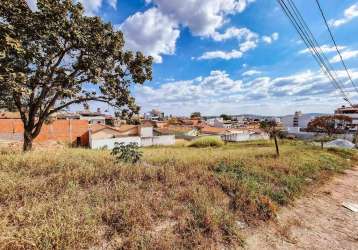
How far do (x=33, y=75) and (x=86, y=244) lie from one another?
901 cm

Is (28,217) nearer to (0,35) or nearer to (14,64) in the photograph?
(0,35)

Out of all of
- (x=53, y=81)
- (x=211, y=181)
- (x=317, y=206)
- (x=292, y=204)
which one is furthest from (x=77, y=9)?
(x=317, y=206)

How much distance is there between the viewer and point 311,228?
4.16 m

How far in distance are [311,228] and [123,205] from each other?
376cm

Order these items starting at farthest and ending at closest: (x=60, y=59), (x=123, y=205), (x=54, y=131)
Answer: (x=54, y=131), (x=60, y=59), (x=123, y=205)

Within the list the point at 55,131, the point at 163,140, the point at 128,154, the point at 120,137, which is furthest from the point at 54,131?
the point at 128,154

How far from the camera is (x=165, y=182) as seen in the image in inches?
202

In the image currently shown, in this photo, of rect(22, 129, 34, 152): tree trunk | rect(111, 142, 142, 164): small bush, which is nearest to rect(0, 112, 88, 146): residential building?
rect(22, 129, 34, 152): tree trunk

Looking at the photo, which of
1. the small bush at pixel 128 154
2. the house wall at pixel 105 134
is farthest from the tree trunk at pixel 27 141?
the house wall at pixel 105 134

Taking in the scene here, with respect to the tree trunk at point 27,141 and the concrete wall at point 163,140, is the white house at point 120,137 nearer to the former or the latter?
the concrete wall at point 163,140

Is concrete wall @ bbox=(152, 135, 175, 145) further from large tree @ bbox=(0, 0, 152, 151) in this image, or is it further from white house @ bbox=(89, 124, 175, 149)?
large tree @ bbox=(0, 0, 152, 151)

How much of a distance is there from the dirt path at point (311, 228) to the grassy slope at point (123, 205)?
0.31m

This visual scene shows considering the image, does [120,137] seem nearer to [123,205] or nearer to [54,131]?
[54,131]

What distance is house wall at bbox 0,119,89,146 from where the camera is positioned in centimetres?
2527
